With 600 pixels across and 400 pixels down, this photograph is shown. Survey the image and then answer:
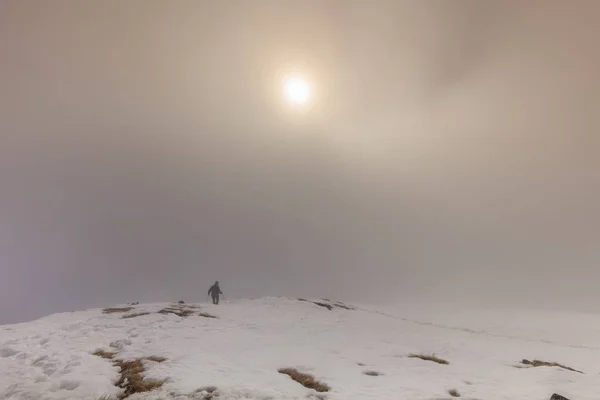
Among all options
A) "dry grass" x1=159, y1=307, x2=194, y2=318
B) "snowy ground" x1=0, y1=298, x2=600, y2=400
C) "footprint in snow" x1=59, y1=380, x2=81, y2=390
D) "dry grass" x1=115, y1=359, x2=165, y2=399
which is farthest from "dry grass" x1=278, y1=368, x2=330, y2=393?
"dry grass" x1=159, y1=307, x2=194, y2=318

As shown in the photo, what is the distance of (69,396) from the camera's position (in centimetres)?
1028

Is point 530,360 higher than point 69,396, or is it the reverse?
point 530,360

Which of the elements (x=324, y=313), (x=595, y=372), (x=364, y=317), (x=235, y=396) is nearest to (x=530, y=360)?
(x=595, y=372)

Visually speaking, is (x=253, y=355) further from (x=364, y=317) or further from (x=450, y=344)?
(x=364, y=317)

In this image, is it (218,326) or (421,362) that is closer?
(421,362)

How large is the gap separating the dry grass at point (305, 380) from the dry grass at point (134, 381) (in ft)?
16.2

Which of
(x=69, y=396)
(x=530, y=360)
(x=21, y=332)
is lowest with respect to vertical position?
(x=21, y=332)

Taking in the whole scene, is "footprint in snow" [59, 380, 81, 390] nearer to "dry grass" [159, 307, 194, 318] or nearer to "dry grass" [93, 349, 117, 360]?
"dry grass" [93, 349, 117, 360]

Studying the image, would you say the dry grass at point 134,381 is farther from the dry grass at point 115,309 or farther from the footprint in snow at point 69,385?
the dry grass at point 115,309

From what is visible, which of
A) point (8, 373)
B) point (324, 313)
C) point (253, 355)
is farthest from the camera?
point (324, 313)

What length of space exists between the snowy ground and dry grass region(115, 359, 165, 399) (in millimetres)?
344

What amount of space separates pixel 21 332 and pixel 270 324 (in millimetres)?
14596

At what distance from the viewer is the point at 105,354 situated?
15.0m

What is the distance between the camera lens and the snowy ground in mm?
11602
